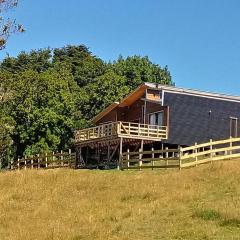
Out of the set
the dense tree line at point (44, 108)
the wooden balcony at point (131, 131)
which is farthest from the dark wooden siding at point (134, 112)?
the dense tree line at point (44, 108)

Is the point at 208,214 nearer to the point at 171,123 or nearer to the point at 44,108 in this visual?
the point at 171,123

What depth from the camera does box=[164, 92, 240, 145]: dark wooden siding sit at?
44.4 m

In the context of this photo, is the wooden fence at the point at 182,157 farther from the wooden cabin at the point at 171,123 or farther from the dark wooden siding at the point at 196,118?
the dark wooden siding at the point at 196,118

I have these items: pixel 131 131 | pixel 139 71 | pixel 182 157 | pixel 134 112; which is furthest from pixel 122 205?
pixel 139 71

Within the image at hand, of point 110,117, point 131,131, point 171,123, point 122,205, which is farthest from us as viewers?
point 110,117

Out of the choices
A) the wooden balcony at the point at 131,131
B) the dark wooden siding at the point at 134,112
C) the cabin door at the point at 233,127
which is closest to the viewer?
the wooden balcony at the point at 131,131

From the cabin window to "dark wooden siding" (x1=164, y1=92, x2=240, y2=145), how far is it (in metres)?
1.31

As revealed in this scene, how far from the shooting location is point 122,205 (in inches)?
865

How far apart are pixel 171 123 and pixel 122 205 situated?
22889 millimetres

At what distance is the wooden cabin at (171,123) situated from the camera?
43.4 meters

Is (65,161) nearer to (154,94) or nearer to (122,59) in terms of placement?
(154,94)

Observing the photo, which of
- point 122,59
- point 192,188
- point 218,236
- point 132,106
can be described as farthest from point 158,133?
point 122,59

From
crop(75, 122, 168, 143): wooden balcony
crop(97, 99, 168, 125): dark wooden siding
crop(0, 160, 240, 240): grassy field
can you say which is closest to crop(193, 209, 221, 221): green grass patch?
crop(0, 160, 240, 240): grassy field

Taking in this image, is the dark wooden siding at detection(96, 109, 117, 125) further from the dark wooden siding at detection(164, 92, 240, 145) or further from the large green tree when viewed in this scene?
the large green tree
